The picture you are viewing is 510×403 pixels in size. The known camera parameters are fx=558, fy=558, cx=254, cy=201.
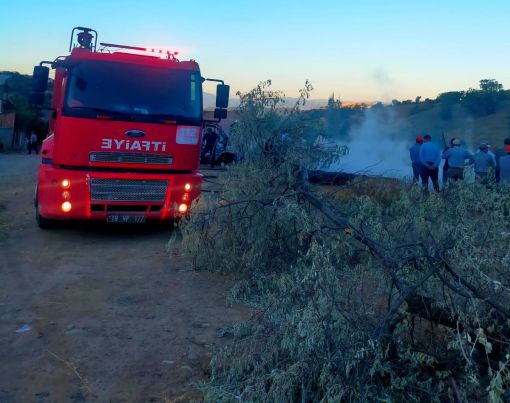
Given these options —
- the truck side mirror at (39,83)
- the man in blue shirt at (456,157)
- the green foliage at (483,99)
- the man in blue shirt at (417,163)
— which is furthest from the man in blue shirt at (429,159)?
the green foliage at (483,99)

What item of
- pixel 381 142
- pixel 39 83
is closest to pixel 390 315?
pixel 39 83

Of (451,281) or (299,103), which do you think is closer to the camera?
(451,281)

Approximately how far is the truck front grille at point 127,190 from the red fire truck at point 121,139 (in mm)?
15

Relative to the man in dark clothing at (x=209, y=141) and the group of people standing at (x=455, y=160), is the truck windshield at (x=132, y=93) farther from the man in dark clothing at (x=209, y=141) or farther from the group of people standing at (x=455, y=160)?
the man in dark clothing at (x=209, y=141)

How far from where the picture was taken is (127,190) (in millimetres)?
8438

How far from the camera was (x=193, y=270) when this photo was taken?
Answer: 280 inches

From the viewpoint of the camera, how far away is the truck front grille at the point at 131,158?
8.21m

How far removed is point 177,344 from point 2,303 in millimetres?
2169

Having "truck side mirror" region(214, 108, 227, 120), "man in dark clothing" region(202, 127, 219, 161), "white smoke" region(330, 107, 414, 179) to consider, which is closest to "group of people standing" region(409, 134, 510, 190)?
"truck side mirror" region(214, 108, 227, 120)

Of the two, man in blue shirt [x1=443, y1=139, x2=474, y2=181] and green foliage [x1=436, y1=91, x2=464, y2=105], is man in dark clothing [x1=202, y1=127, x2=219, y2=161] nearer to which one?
man in blue shirt [x1=443, y1=139, x2=474, y2=181]

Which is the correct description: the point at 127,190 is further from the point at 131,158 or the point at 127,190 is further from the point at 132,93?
the point at 132,93

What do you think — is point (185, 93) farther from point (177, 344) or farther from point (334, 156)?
point (177, 344)

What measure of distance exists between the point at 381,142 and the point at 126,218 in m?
24.3

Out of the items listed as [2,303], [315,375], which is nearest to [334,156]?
[315,375]
